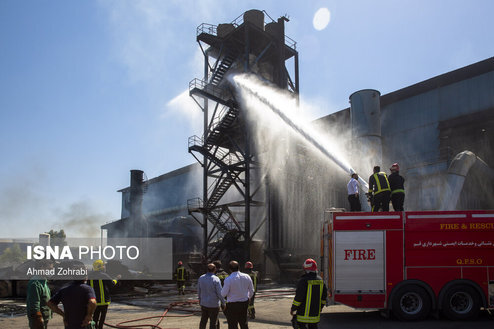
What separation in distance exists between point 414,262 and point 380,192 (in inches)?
88.2

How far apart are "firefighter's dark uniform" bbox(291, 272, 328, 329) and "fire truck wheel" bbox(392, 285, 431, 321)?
15.1 ft

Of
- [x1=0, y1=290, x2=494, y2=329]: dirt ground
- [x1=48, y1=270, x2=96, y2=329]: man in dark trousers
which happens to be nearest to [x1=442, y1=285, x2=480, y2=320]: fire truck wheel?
[x1=0, y1=290, x2=494, y2=329]: dirt ground

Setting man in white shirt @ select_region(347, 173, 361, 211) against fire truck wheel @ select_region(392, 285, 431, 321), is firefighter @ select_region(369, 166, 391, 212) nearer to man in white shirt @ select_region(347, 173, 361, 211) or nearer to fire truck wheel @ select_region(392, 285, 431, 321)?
man in white shirt @ select_region(347, 173, 361, 211)

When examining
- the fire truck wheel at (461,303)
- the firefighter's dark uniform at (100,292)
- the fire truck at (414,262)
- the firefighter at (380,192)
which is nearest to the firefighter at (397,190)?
the firefighter at (380,192)

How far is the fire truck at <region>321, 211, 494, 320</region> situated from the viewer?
32.7ft

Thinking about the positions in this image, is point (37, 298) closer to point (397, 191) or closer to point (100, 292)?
point (100, 292)

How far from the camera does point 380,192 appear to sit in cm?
1165

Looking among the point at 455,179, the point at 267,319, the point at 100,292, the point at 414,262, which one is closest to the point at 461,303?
the point at 414,262

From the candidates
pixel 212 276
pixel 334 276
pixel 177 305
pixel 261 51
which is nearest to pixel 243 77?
pixel 261 51

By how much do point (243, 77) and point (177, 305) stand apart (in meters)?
17.2

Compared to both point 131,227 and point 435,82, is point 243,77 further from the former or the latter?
point 131,227

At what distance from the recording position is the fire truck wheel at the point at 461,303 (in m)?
9.84

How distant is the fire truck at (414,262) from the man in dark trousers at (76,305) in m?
6.61

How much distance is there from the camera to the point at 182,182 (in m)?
56.7
